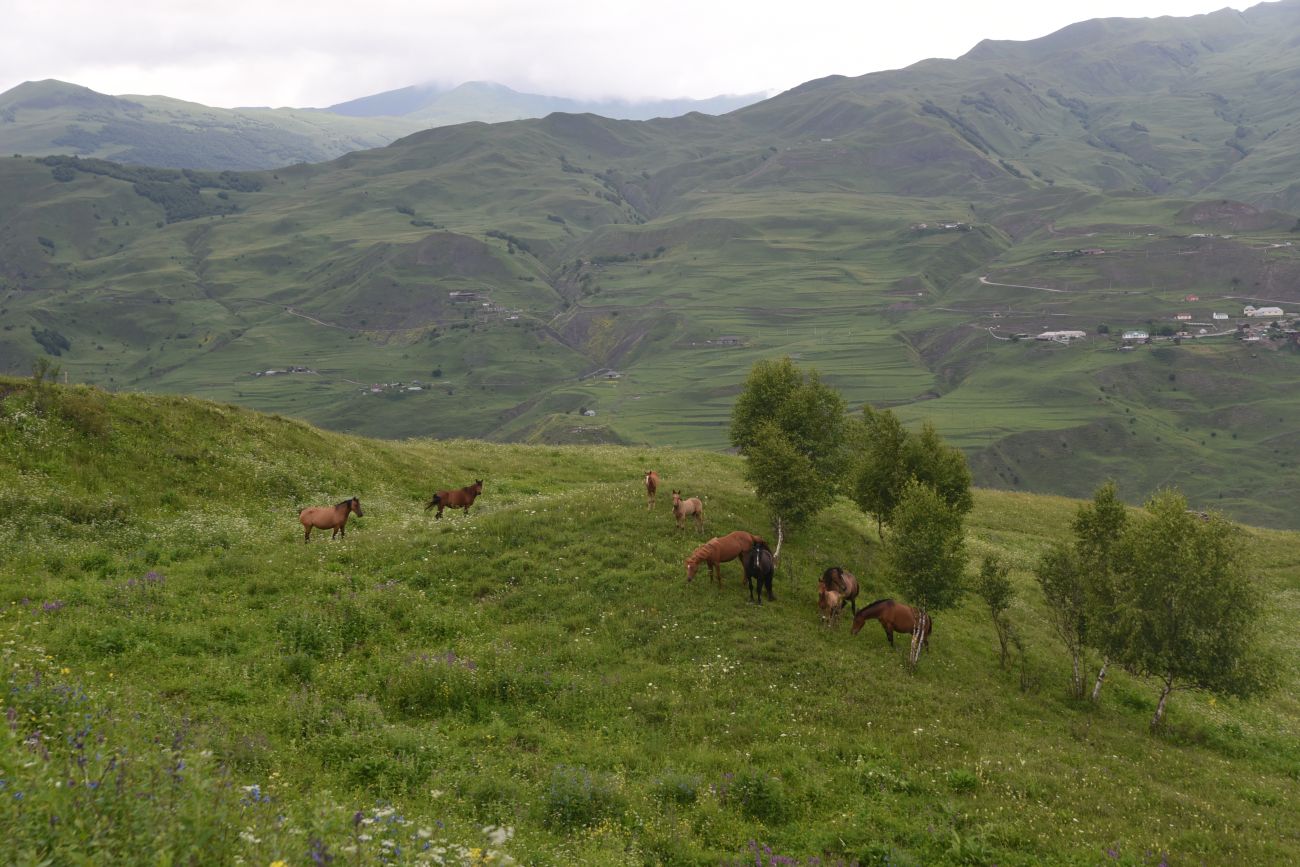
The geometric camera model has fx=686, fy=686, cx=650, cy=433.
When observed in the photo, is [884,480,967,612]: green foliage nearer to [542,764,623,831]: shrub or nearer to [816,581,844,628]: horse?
[816,581,844,628]: horse

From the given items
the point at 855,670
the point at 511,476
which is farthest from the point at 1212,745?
the point at 511,476

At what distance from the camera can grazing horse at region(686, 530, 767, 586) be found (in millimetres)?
25688

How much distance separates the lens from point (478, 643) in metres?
21.1

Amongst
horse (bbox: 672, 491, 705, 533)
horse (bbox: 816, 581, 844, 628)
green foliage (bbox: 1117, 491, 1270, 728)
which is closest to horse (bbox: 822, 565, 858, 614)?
horse (bbox: 816, 581, 844, 628)

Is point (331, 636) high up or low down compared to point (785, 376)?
down

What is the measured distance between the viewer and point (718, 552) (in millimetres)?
25750

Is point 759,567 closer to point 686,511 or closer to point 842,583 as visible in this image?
point 842,583

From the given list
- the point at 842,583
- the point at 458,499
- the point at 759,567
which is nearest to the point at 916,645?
the point at 842,583

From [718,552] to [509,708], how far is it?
10152 mm

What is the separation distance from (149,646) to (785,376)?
28.3 metres

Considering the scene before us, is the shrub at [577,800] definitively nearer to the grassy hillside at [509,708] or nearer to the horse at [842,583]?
the grassy hillside at [509,708]

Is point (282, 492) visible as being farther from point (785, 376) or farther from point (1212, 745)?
point (1212, 745)

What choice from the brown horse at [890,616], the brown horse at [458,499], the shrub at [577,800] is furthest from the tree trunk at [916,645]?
the brown horse at [458,499]

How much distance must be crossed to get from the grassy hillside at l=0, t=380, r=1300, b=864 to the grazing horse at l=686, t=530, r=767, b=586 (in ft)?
3.97
